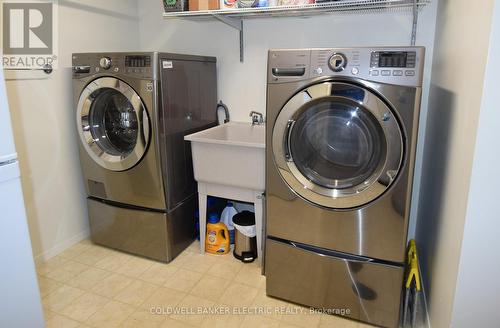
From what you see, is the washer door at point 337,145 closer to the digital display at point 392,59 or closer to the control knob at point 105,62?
the digital display at point 392,59

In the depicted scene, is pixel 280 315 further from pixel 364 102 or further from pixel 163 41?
pixel 163 41

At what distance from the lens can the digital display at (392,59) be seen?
1359 mm

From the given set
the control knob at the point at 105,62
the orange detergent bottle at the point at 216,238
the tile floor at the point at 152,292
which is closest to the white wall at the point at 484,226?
the tile floor at the point at 152,292

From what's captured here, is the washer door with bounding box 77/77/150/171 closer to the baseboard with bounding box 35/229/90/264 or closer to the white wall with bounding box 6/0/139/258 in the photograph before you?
the white wall with bounding box 6/0/139/258

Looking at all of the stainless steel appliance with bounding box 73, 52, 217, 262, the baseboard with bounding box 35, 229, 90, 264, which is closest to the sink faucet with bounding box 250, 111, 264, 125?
the stainless steel appliance with bounding box 73, 52, 217, 262

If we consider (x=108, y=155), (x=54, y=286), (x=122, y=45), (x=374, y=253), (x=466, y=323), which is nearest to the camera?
(x=466, y=323)

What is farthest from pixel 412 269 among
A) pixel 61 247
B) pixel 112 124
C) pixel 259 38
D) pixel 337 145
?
pixel 61 247

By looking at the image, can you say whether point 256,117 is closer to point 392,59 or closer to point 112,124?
point 112,124

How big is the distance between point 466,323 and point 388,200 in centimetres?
52

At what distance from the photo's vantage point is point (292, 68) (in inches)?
59.8

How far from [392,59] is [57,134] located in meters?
2.02

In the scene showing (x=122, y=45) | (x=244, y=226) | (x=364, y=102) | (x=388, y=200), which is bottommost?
(x=244, y=226)

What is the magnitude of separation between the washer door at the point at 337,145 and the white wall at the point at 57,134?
4.91 ft

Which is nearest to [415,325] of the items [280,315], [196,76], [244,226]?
[280,315]
